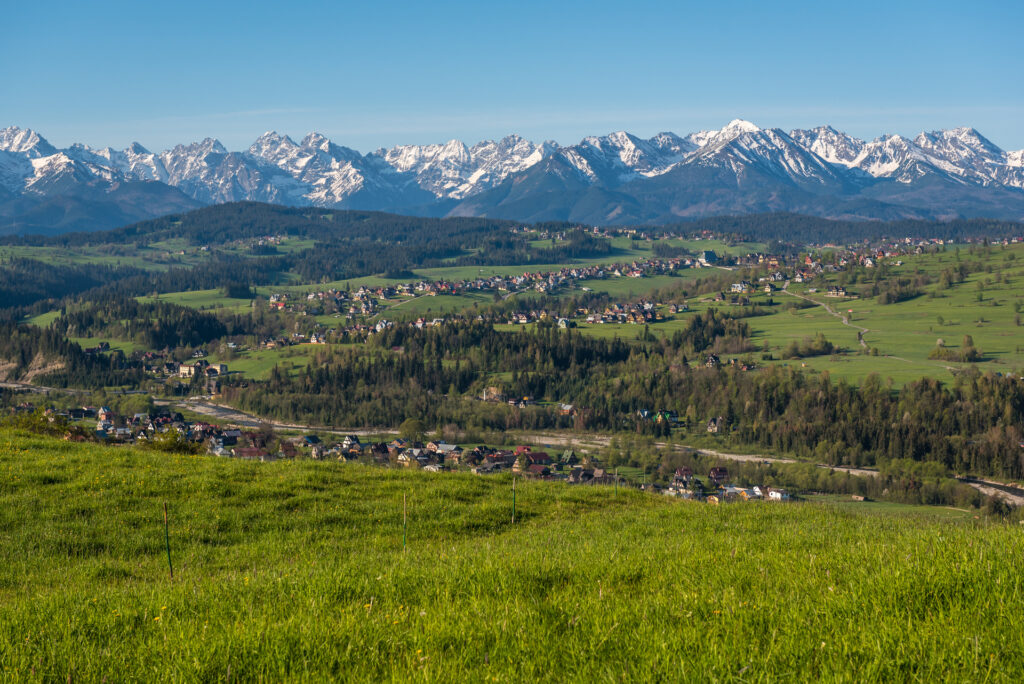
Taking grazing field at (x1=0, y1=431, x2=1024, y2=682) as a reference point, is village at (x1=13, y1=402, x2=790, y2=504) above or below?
below

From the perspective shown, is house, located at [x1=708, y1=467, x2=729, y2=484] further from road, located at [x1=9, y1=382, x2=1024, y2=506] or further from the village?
road, located at [x1=9, y1=382, x2=1024, y2=506]

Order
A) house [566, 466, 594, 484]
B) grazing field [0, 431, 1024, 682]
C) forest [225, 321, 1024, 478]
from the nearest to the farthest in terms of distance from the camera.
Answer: grazing field [0, 431, 1024, 682] < house [566, 466, 594, 484] < forest [225, 321, 1024, 478]

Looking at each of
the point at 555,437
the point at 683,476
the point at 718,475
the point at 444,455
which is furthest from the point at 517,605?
the point at 555,437

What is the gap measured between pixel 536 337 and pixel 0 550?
454 feet

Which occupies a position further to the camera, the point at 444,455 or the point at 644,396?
the point at 644,396

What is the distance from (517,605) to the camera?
6758 mm

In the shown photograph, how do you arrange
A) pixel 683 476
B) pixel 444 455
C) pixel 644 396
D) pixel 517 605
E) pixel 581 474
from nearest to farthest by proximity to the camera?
pixel 517 605
pixel 581 474
pixel 683 476
pixel 444 455
pixel 644 396

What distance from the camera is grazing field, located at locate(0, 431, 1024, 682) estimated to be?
5422 millimetres

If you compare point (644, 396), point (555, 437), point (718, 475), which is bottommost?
point (555, 437)

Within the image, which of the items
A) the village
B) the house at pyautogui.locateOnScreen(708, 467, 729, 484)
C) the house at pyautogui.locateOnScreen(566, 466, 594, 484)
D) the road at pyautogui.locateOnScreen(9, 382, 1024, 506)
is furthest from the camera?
the house at pyautogui.locateOnScreen(708, 467, 729, 484)

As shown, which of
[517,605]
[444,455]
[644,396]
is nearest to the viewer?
[517,605]

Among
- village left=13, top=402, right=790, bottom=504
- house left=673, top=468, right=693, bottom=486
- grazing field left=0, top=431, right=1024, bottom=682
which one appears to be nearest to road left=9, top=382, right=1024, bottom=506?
village left=13, top=402, right=790, bottom=504

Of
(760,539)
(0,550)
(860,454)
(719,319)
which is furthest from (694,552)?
(719,319)

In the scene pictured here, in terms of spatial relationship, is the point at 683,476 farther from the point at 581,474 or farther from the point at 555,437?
the point at 555,437
